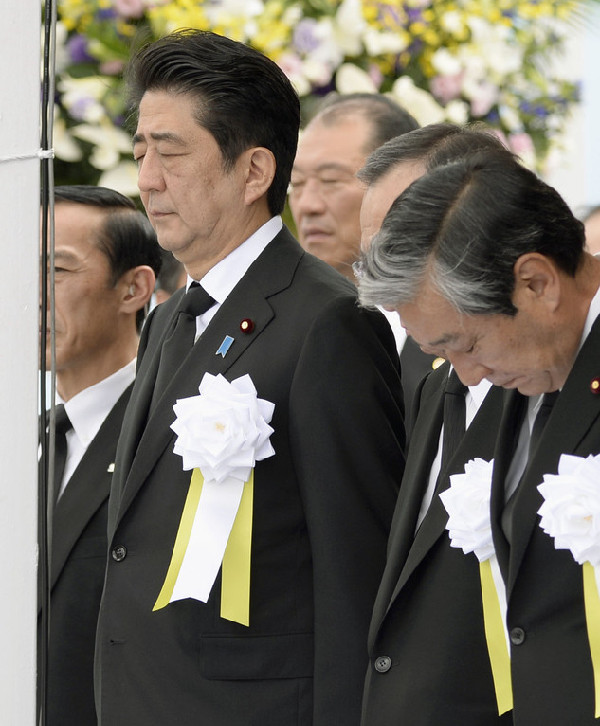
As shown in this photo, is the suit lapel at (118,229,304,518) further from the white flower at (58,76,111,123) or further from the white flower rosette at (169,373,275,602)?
the white flower at (58,76,111,123)

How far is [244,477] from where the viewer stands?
2.80 metres

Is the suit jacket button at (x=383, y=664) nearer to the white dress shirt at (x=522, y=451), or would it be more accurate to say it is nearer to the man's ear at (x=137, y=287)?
the white dress shirt at (x=522, y=451)

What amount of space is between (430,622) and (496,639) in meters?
0.15

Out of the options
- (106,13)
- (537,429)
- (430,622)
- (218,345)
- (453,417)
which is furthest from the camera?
(106,13)

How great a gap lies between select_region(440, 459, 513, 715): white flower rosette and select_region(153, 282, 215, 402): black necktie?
0.77 m

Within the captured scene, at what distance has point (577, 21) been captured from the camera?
4699 mm

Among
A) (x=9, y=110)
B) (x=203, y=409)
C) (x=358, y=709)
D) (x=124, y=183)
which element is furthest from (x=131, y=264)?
(x=9, y=110)

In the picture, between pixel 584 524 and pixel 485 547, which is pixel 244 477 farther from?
pixel 584 524

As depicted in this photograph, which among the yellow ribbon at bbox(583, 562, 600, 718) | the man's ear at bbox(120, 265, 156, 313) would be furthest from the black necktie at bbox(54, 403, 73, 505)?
the yellow ribbon at bbox(583, 562, 600, 718)

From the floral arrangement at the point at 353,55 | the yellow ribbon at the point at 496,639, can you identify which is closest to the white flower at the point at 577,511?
the yellow ribbon at the point at 496,639

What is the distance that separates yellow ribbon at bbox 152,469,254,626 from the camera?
2.77 metres

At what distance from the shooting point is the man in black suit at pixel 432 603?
8.24 ft

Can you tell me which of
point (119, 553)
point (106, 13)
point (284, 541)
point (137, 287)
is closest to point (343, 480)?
point (284, 541)

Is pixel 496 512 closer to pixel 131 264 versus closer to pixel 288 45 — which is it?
pixel 131 264
